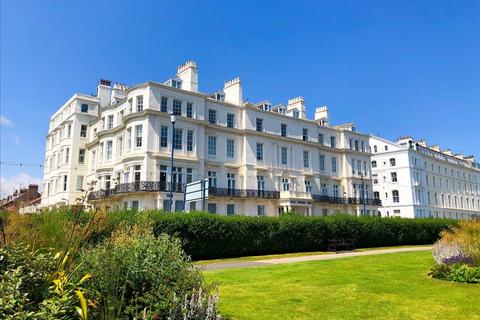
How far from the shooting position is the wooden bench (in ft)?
86.2

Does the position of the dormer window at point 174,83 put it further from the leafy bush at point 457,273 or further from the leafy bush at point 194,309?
the leafy bush at point 194,309

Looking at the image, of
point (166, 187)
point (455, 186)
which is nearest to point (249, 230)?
point (166, 187)

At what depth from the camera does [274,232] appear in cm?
2472

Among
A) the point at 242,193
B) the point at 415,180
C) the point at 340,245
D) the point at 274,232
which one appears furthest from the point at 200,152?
the point at 415,180

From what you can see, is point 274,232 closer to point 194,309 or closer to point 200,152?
point 200,152

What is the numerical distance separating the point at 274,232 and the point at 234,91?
2476 cm

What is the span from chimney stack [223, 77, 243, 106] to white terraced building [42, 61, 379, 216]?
12 centimetres

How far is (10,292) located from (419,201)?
73.3 meters

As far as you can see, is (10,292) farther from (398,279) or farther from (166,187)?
(166,187)

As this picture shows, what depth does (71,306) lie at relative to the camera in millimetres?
5047

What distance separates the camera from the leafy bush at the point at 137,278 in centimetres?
534

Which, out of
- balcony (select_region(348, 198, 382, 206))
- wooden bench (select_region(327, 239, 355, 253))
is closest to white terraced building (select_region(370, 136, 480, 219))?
balcony (select_region(348, 198, 382, 206))

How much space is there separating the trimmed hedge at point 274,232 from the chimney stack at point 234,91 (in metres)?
21.3

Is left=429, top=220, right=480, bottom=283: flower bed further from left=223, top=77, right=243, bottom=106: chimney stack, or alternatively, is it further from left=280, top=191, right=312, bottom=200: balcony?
left=223, top=77, right=243, bottom=106: chimney stack
